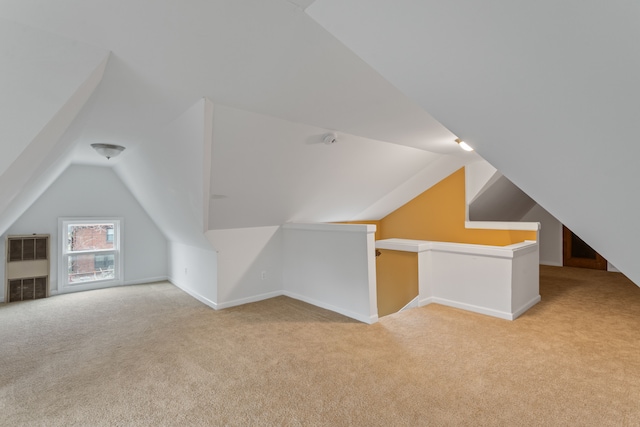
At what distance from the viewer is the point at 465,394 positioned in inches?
91.8

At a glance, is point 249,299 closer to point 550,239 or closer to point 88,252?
point 88,252

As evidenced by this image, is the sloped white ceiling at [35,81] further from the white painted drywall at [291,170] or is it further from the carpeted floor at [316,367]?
the carpeted floor at [316,367]

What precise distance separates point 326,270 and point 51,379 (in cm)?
285

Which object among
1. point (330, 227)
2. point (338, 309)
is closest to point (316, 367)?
point (338, 309)

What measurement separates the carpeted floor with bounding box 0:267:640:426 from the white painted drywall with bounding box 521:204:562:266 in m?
3.20

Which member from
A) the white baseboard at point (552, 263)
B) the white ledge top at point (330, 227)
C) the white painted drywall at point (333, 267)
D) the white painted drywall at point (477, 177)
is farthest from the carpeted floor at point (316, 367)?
the white baseboard at point (552, 263)

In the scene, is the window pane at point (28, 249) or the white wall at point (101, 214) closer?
the window pane at point (28, 249)

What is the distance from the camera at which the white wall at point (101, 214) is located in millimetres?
5188

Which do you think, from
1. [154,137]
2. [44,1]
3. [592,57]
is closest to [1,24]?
[44,1]

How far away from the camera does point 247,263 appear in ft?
15.5

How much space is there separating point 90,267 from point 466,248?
5.83 metres

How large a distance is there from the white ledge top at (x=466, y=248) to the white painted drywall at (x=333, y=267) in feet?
2.81

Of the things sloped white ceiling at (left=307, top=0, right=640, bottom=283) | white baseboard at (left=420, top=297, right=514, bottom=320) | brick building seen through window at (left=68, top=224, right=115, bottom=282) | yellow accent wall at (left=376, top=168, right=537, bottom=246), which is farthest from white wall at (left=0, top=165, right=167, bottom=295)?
sloped white ceiling at (left=307, top=0, right=640, bottom=283)

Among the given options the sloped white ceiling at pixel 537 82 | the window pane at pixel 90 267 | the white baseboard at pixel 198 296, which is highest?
the sloped white ceiling at pixel 537 82
